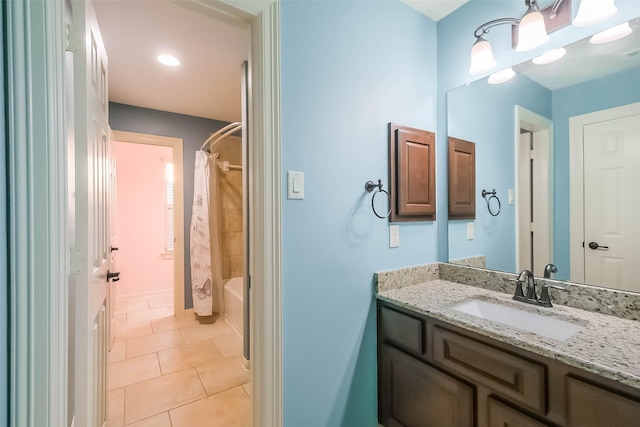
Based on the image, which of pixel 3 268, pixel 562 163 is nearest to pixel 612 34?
pixel 562 163

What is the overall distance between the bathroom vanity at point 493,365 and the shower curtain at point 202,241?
7.60ft

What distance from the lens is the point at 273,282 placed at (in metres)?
1.18

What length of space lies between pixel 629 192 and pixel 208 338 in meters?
3.23

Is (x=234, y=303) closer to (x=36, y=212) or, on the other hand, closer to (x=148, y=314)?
(x=148, y=314)

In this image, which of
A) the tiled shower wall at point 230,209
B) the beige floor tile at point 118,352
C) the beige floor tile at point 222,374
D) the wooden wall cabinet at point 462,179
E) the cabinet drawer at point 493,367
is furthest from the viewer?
the tiled shower wall at point 230,209

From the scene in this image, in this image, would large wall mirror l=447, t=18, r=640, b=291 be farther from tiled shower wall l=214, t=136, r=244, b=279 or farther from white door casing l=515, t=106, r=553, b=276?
tiled shower wall l=214, t=136, r=244, b=279

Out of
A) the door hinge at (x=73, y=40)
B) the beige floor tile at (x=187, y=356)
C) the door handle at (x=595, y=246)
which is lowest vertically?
the beige floor tile at (x=187, y=356)

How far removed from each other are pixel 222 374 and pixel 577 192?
258 centimetres

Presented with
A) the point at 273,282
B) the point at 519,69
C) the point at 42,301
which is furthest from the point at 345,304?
the point at 519,69

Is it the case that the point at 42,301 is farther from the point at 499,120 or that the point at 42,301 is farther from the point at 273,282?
the point at 499,120

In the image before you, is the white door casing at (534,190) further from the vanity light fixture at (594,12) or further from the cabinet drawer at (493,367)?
the cabinet drawer at (493,367)

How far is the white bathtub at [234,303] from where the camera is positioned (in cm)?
292

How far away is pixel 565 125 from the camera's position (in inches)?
51.9

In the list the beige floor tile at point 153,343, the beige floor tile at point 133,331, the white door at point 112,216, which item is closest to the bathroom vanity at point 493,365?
the white door at point 112,216
